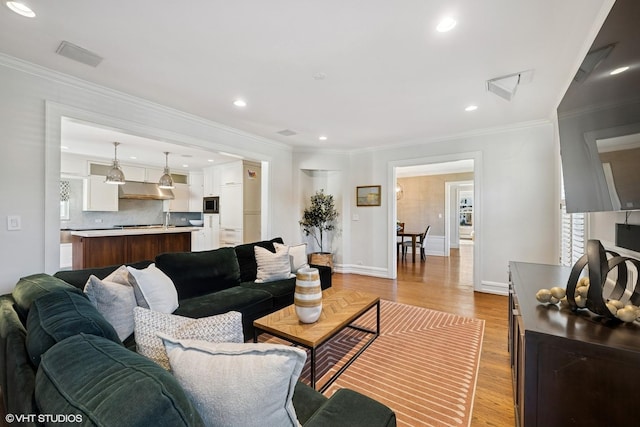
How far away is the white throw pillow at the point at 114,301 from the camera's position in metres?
1.63

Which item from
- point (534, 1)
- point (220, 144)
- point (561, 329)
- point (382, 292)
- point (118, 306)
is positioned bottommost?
point (382, 292)

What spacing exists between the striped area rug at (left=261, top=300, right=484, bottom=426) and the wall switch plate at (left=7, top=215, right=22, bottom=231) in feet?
7.66

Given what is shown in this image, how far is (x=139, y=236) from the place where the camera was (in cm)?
467

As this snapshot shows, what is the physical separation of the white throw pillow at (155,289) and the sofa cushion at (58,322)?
2.53ft

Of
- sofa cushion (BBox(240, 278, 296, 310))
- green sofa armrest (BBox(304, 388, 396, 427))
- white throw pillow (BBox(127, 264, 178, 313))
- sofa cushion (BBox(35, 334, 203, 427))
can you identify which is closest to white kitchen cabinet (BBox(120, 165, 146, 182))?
sofa cushion (BBox(240, 278, 296, 310))

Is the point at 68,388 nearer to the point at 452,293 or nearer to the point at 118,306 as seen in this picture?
the point at 118,306

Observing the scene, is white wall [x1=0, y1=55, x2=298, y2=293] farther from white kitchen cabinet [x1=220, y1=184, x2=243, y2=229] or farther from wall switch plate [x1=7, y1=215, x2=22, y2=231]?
white kitchen cabinet [x1=220, y1=184, x2=243, y2=229]

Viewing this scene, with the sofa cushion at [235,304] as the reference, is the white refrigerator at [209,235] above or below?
above

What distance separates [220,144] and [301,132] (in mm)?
1245

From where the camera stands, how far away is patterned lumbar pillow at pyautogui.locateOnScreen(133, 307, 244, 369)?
1.01 m

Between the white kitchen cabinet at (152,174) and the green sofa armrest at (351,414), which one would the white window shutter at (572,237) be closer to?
the green sofa armrest at (351,414)

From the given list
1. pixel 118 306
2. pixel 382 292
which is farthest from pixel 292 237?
pixel 118 306

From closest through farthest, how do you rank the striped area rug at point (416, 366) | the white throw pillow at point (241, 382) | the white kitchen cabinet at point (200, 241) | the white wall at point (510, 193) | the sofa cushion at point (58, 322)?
the white throw pillow at point (241, 382) < the sofa cushion at point (58, 322) < the striped area rug at point (416, 366) < the white wall at point (510, 193) < the white kitchen cabinet at point (200, 241)

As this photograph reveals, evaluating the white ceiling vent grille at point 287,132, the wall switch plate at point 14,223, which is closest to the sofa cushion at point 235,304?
the wall switch plate at point 14,223
